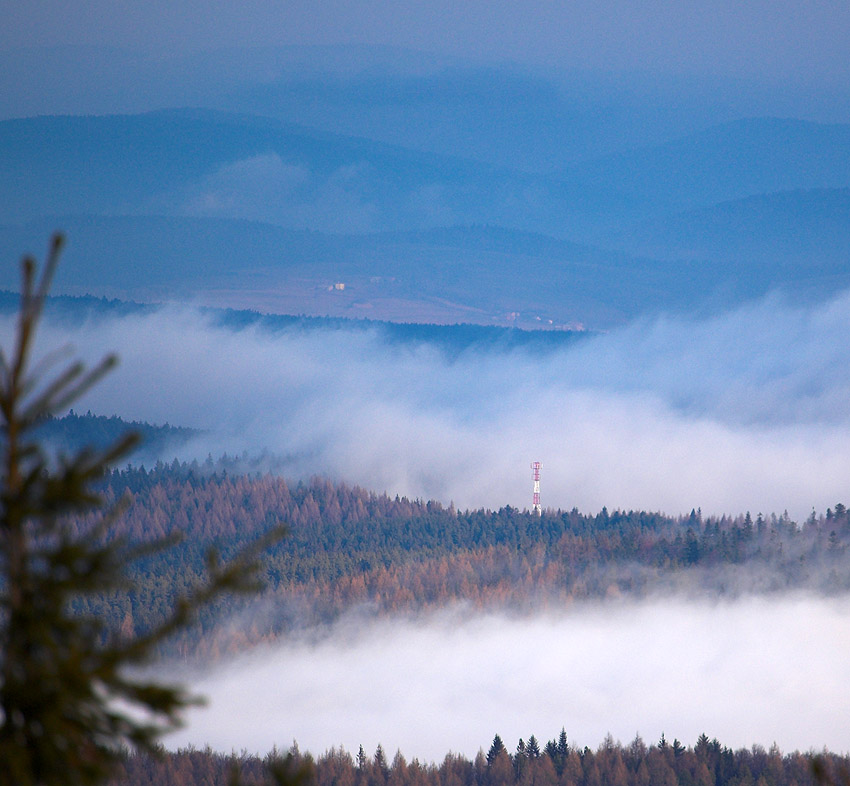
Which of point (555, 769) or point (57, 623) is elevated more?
point (57, 623)

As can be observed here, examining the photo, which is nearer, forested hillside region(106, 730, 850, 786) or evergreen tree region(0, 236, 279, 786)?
evergreen tree region(0, 236, 279, 786)

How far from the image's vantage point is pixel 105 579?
934 centimetres

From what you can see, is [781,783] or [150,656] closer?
[150,656]

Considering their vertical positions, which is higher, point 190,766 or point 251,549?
point 251,549

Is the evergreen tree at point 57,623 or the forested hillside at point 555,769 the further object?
the forested hillside at point 555,769

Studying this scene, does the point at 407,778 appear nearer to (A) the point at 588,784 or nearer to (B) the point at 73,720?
(A) the point at 588,784

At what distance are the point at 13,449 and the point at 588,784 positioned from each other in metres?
129

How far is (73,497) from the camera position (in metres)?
9.05

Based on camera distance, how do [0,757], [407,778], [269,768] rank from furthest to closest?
[407,778] → [269,768] → [0,757]

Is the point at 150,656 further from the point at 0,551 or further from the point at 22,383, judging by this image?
the point at 22,383

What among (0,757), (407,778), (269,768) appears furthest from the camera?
(407,778)

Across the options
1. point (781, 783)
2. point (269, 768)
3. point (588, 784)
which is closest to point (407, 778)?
point (588, 784)

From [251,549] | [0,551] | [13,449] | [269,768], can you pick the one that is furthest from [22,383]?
[269,768]

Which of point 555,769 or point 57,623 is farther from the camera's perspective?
point 555,769
